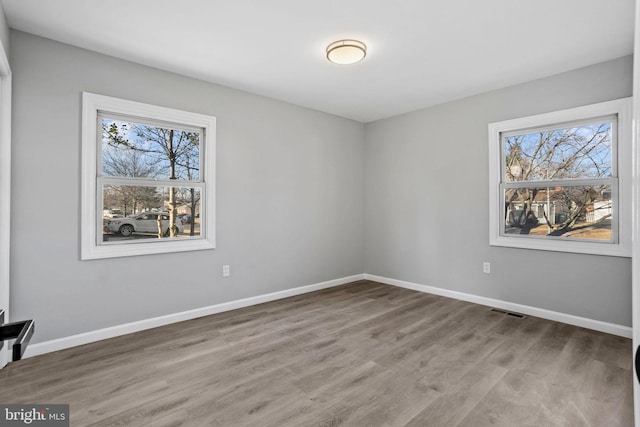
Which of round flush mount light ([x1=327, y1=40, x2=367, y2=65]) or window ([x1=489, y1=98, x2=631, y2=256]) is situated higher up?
round flush mount light ([x1=327, y1=40, x2=367, y2=65])

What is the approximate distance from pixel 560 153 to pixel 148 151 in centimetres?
428

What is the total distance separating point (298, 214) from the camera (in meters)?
4.47

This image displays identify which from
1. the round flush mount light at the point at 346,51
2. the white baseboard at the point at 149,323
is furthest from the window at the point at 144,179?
the round flush mount light at the point at 346,51

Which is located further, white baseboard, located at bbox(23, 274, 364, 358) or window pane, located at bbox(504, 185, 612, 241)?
window pane, located at bbox(504, 185, 612, 241)

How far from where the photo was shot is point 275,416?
1866mm

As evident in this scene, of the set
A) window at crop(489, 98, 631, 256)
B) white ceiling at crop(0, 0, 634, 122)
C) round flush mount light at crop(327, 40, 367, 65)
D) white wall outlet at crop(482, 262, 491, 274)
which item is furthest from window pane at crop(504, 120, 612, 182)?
round flush mount light at crop(327, 40, 367, 65)

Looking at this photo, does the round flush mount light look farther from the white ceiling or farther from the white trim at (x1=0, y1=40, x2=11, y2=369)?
the white trim at (x1=0, y1=40, x2=11, y2=369)

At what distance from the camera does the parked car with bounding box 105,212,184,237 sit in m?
3.07

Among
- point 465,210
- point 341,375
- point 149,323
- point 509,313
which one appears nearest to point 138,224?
point 149,323

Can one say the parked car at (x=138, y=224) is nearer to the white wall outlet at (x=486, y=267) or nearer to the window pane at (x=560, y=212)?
the white wall outlet at (x=486, y=267)

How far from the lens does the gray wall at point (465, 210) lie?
3135 millimetres

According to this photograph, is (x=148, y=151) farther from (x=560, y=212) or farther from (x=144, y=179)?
(x=560, y=212)

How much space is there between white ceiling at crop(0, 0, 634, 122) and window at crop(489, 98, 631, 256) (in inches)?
21.6

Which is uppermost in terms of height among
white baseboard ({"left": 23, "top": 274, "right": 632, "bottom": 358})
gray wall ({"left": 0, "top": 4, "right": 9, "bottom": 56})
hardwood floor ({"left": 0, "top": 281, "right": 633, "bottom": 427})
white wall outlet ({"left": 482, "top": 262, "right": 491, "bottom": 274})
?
gray wall ({"left": 0, "top": 4, "right": 9, "bottom": 56})
